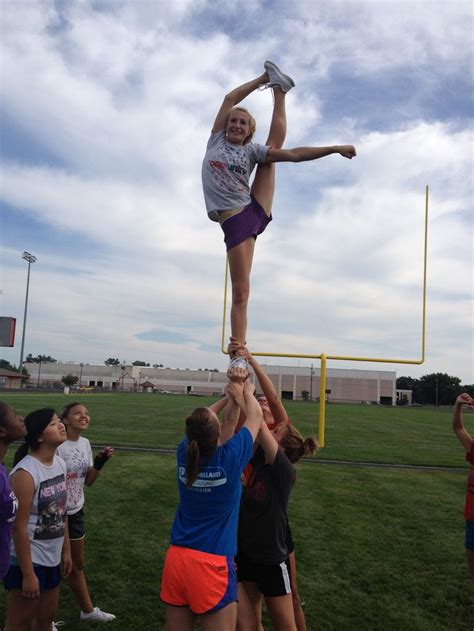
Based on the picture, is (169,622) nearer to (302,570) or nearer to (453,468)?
(302,570)

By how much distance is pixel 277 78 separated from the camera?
11.4 feet

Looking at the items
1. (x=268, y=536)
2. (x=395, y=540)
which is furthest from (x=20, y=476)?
(x=395, y=540)

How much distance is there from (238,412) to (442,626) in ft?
11.3

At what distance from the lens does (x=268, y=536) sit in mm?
3426

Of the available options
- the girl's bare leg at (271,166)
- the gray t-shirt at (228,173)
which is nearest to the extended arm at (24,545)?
the gray t-shirt at (228,173)

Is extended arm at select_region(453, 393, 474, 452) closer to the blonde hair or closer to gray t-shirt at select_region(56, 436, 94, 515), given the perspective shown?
the blonde hair

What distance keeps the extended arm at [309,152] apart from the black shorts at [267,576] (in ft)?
8.31

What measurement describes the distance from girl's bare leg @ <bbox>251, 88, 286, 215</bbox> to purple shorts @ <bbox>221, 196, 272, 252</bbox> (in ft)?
0.36

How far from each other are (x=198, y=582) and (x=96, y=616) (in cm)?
264

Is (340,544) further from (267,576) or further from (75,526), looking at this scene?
(267,576)

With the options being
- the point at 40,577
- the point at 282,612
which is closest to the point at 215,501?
the point at 282,612

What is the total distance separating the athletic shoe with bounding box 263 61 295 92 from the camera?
11.4 ft

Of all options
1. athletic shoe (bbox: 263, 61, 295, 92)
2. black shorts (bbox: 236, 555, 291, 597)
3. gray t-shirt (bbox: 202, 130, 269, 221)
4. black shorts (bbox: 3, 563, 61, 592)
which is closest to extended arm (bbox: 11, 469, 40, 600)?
black shorts (bbox: 3, 563, 61, 592)

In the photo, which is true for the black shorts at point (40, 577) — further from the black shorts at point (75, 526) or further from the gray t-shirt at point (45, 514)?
the black shorts at point (75, 526)
